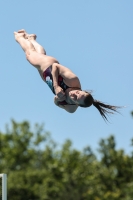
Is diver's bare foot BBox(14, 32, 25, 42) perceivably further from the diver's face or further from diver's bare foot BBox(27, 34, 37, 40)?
the diver's face

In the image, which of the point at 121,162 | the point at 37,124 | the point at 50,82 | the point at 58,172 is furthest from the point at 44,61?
the point at 37,124

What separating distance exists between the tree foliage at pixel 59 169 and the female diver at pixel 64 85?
89.1ft

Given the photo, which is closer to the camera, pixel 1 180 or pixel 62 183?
pixel 1 180

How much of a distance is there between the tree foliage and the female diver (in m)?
27.2

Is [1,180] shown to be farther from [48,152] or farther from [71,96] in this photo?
[48,152]

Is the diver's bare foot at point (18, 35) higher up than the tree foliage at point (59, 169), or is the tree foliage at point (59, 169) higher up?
the tree foliage at point (59, 169)

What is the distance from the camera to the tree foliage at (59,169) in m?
38.3

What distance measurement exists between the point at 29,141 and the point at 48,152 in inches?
80.2

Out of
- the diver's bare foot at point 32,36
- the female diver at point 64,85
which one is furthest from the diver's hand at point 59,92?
the diver's bare foot at point 32,36

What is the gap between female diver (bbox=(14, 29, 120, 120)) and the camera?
8.98 metres

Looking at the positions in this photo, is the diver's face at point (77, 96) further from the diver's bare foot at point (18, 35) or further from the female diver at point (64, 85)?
the diver's bare foot at point (18, 35)

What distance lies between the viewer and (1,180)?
1104 cm

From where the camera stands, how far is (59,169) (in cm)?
4156

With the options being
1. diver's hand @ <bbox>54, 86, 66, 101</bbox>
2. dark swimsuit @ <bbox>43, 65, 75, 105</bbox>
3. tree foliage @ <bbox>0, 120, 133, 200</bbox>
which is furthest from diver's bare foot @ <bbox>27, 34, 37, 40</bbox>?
tree foliage @ <bbox>0, 120, 133, 200</bbox>
